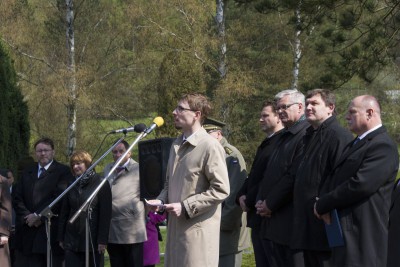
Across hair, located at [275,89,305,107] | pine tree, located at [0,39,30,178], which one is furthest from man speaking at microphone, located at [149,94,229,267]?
pine tree, located at [0,39,30,178]

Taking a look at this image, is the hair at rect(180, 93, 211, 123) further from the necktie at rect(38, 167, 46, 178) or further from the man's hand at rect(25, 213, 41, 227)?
the necktie at rect(38, 167, 46, 178)

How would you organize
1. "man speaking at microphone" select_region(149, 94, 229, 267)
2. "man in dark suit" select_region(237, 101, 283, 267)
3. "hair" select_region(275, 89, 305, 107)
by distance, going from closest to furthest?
"man speaking at microphone" select_region(149, 94, 229, 267) → "hair" select_region(275, 89, 305, 107) → "man in dark suit" select_region(237, 101, 283, 267)

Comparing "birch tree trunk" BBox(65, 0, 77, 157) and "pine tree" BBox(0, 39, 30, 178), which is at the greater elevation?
"birch tree trunk" BBox(65, 0, 77, 157)

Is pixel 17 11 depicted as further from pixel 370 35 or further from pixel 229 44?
pixel 370 35

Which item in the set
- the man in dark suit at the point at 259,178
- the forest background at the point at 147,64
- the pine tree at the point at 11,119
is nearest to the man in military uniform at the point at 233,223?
the man in dark suit at the point at 259,178

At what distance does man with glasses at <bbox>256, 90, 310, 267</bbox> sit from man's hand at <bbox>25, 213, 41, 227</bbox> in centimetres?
316

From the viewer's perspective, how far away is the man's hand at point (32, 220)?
9.18 m

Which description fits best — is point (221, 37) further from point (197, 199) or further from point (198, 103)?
point (197, 199)

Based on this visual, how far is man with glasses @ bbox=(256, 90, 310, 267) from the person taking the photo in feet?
22.1

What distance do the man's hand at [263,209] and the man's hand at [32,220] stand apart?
3.20 meters

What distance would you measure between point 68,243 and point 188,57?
20.5m

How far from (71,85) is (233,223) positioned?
70.4 ft

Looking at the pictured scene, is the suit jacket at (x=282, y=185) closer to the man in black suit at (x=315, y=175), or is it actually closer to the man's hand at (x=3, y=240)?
the man in black suit at (x=315, y=175)

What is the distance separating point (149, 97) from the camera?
32906mm
